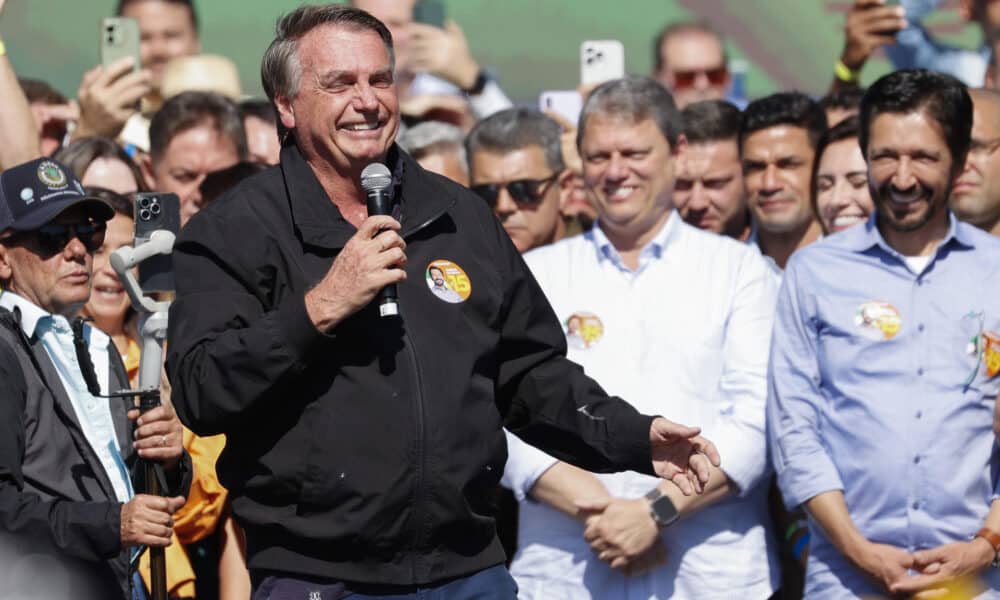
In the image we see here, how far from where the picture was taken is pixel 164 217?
4715 millimetres

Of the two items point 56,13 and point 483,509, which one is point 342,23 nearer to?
point 483,509

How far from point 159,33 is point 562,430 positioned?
523 cm

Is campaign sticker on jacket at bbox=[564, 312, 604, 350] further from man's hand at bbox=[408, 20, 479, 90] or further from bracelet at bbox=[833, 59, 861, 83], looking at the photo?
bracelet at bbox=[833, 59, 861, 83]

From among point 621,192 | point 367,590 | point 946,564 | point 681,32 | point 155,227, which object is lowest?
point 946,564

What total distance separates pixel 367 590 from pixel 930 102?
283 cm

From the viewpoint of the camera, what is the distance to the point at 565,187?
7492 mm

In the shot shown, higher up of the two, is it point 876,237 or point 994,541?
point 876,237

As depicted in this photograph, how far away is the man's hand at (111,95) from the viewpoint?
7621mm

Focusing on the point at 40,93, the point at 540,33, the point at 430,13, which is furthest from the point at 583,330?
the point at 540,33

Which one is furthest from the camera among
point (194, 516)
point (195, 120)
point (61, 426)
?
point (195, 120)

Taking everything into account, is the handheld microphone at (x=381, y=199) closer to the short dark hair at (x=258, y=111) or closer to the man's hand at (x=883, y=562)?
the man's hand at (x=883, y=562)

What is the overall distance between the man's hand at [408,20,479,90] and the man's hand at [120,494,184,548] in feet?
13.0

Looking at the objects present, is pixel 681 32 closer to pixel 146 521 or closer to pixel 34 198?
pixel 34 198

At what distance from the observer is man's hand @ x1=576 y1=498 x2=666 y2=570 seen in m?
5.66
